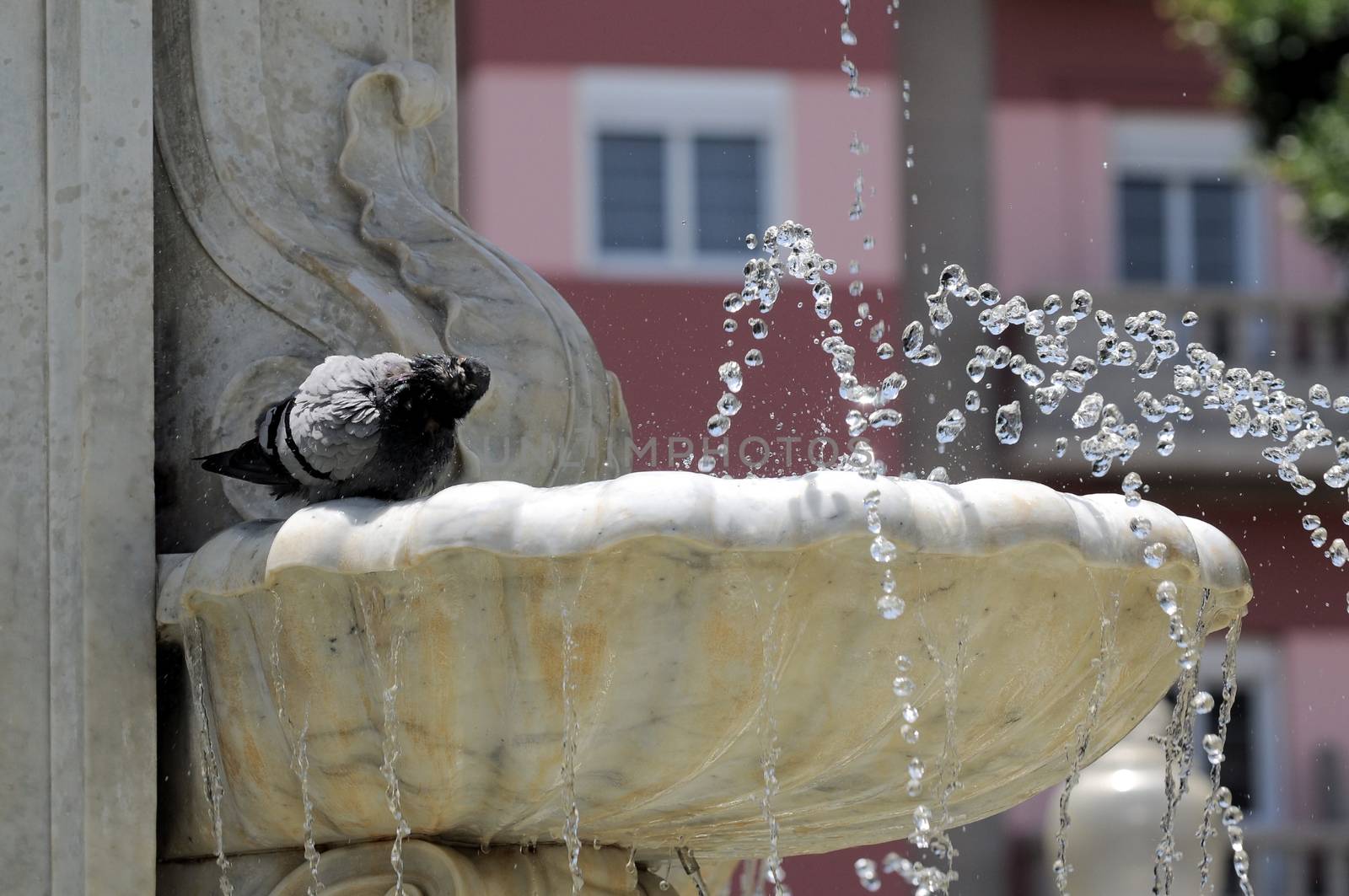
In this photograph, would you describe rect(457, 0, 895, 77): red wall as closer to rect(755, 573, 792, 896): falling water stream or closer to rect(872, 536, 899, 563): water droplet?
rect(755, 573, 792, 896): falling water stream

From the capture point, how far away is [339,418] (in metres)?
3.36

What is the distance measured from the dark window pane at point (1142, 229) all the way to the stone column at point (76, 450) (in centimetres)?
1403

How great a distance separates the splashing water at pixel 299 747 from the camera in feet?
10.5

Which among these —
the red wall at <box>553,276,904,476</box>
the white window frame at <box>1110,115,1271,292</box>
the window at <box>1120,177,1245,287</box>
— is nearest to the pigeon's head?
the red wall at <box>553,276,904,476</box>

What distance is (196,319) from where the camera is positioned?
12.2 feet

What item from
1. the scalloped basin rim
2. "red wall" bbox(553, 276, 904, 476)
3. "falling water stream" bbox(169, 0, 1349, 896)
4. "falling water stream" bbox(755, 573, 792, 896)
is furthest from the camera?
"red wall" bbox(553, 276, 904, 476)

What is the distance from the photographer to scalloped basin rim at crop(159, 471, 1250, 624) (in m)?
2.93

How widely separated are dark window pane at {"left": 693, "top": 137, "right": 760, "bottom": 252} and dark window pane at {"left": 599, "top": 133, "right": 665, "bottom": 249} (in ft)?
0.81

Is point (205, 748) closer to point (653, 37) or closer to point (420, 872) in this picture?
point (420, 872)

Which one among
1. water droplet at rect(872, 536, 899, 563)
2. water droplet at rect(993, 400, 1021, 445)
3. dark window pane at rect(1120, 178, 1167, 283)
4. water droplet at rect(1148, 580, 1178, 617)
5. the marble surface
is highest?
dark window pane at rect(1120, 178, 1167, 283)

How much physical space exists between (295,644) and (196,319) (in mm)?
706

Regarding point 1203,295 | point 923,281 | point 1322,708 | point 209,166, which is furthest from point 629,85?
point 209,166

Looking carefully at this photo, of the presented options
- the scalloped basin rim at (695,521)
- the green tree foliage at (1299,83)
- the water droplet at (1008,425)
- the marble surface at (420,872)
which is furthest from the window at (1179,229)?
the scalloped basin rim at (695,521)

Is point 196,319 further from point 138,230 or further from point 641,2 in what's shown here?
point 641,2
